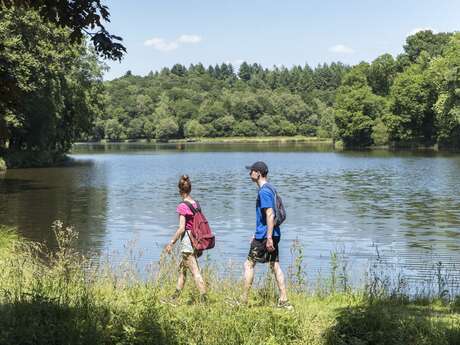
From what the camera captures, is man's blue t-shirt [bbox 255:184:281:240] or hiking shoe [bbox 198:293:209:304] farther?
hiking shoe [bbox 198:293:209:304]

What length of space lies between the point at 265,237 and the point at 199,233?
3.41ft

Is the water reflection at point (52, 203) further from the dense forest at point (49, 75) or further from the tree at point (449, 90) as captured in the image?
the tree at point (449, 90)

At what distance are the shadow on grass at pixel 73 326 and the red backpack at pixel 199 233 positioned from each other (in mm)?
1796

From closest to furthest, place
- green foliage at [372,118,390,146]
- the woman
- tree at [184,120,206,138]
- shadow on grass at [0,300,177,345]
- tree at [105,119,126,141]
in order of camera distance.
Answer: shadow on grass at [0,300,177,345] < the woman < green foliage at [372,118,390,146] < tree at [184,120,206,138] < tree at [105,119,126,141]

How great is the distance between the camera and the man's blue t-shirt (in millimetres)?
8602

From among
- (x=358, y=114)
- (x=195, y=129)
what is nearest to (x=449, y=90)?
(x=358, y=114)

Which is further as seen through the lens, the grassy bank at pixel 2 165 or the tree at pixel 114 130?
the tree at pixel 114 130

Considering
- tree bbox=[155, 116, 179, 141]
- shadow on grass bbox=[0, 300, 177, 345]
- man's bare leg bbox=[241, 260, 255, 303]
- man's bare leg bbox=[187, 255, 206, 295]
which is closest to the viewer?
shadow on grass bbox=[0, 300, 177, 345]

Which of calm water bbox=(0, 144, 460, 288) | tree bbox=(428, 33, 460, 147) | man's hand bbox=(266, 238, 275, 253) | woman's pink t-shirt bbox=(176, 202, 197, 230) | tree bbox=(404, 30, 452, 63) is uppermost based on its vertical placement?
tree bbox=(404, 30, 452, 63)

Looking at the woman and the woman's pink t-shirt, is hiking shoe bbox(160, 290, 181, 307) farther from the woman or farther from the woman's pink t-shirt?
the woman's pink t-shirt

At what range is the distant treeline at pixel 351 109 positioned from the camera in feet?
290

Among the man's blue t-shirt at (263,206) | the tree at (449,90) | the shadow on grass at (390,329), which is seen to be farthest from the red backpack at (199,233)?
the tree at (449,90)

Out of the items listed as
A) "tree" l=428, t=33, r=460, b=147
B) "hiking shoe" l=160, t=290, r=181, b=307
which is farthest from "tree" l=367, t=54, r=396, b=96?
"hiking shoe" l=160, t=290, r=181, b=307

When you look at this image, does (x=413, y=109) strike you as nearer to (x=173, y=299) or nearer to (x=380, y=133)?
(x=380, y=133)
